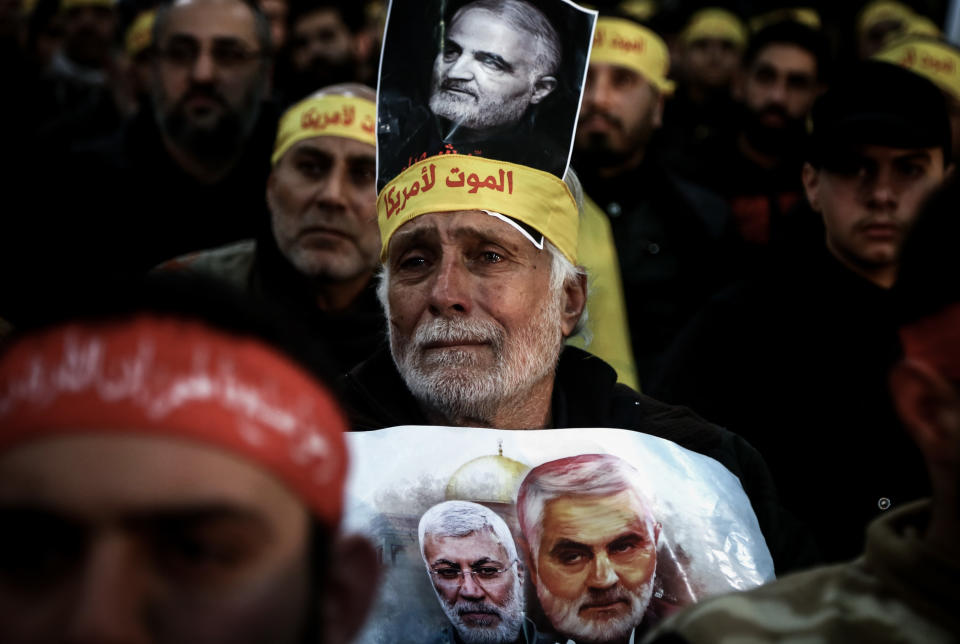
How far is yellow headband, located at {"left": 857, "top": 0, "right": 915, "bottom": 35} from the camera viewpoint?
8.46 meters

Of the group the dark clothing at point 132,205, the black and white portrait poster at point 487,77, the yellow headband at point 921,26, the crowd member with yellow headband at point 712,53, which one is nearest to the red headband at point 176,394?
the black and white portrait poster at point 487,77

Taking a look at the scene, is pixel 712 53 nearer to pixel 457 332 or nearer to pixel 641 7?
pixel 641 7

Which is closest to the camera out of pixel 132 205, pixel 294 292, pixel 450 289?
pixel 450 289

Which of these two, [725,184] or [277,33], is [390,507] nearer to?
[725,184]

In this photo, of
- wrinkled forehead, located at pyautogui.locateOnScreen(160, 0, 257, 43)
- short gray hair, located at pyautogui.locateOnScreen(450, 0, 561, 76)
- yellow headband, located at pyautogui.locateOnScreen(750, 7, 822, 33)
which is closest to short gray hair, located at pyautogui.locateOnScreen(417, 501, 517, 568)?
short gray hair, located at pyautogui.locateOnScreen(450, 0, 561, 76)

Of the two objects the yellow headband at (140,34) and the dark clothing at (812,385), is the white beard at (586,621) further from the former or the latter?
the yellow headband at (140,34)

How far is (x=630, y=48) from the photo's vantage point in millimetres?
6555

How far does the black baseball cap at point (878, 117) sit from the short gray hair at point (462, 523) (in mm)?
2161

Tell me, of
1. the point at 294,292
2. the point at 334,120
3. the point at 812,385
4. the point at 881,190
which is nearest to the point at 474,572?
the point at 812,385

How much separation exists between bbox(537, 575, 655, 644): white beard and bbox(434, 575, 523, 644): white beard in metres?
0.06

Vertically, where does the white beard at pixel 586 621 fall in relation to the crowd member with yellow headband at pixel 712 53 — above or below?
below

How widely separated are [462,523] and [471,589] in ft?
0.49

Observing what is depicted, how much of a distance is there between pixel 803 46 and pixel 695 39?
1.85 metres

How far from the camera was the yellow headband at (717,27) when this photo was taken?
870 cm
